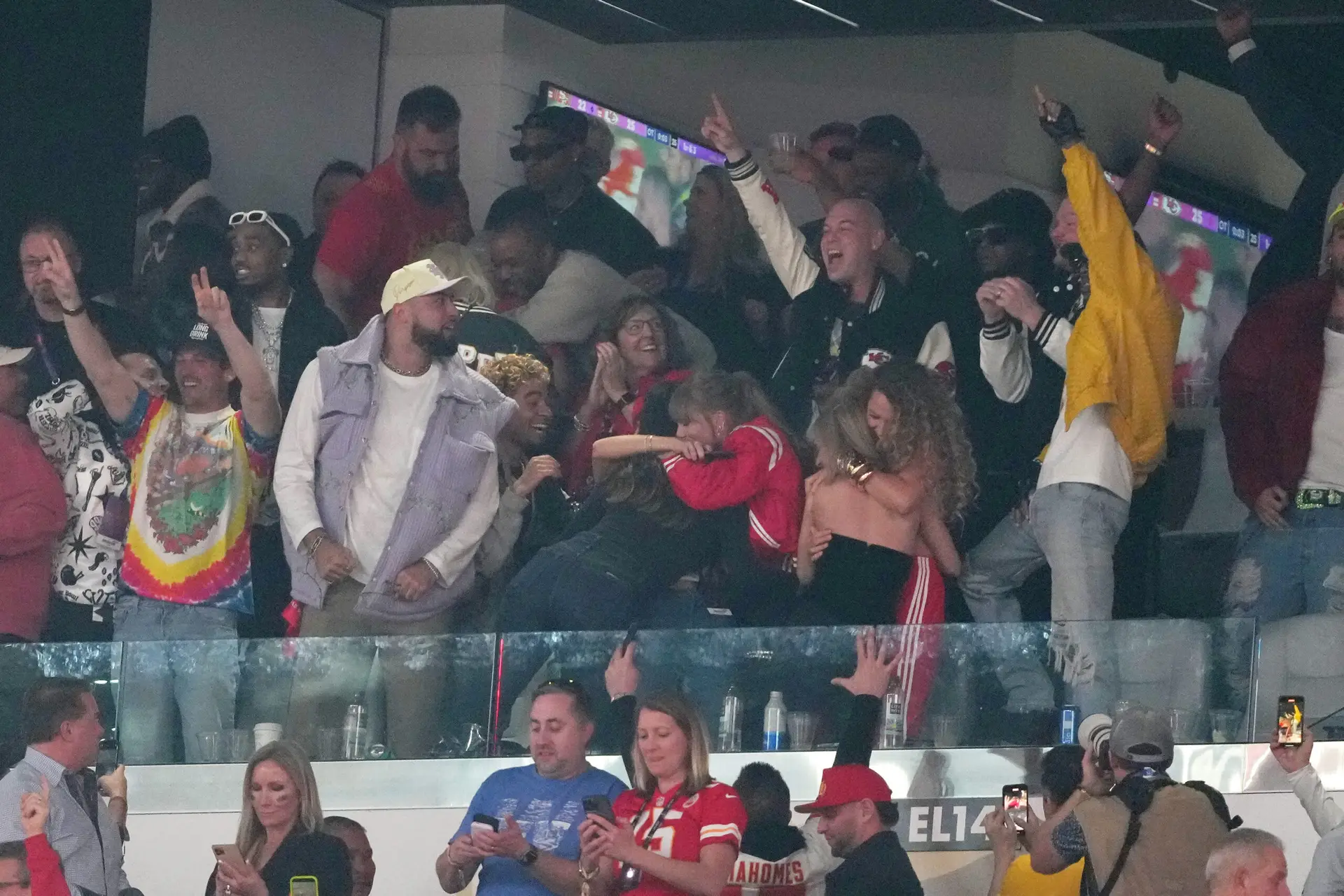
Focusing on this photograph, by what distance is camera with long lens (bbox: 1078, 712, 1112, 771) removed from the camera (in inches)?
275

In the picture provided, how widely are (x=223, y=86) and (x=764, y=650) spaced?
15.4 ft

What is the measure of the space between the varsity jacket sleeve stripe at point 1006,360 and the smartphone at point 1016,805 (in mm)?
1843

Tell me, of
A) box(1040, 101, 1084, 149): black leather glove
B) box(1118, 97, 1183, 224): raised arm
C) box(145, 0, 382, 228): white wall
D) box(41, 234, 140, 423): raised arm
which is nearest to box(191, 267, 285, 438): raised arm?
box(41, 234, 140, 423): raised arm

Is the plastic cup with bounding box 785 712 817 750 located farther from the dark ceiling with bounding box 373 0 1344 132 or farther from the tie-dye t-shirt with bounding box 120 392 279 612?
the dark ceiling with bounding box 373 0 1344 132

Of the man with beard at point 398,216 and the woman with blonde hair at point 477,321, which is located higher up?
the man with beard at point 398,216

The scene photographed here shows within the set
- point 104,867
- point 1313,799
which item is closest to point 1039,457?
point 1313,799

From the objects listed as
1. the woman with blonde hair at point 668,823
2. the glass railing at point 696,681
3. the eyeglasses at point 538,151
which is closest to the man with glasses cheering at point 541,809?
the woman with blonde hair at point 668,823

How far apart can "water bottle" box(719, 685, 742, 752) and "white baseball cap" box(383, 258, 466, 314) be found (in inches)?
70.0

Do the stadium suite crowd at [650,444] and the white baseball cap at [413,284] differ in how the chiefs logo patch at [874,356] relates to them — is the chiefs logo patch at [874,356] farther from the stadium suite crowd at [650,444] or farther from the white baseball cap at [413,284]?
the white baseball cap at [413,284]

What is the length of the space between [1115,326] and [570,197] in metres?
2.68

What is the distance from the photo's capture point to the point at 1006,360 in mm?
8555

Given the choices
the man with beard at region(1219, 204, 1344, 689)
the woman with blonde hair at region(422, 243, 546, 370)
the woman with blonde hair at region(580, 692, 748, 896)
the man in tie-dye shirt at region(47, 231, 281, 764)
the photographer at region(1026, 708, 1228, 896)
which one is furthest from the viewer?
the woman with blonde hair at region(422, 243, 546, 370)

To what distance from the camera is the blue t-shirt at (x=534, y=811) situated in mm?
7078

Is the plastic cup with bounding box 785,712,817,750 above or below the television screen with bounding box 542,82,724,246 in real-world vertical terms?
below
